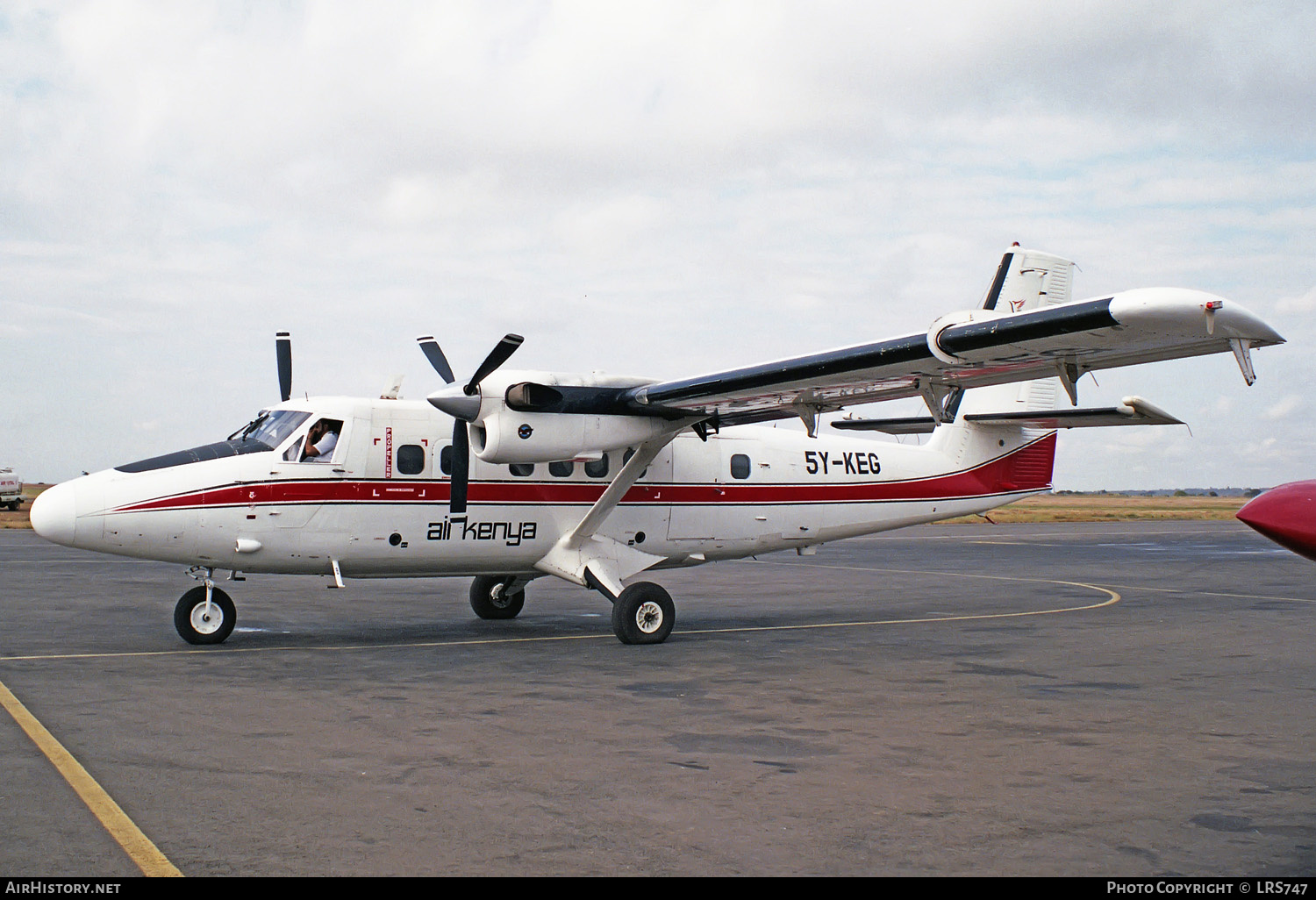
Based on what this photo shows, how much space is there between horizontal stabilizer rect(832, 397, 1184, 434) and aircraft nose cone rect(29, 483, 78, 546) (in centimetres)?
1152

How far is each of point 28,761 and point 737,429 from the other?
11.2 m

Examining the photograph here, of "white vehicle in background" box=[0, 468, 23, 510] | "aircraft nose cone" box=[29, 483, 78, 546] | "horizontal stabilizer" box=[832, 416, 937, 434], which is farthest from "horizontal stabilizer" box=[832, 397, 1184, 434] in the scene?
"white vehicle in background" box=[0, 468, 23, 510]

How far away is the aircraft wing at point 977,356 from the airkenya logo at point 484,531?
7.20 ft

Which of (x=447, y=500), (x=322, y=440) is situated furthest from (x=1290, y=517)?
(x=322, y=440)

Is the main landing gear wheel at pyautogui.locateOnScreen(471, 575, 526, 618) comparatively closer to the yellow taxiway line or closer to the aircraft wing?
the aircraft wing

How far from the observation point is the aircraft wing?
8852 mm

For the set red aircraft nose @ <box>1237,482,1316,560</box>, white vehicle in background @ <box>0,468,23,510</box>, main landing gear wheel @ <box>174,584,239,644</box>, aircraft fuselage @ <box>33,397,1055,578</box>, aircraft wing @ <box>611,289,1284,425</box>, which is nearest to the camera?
red aircraft nose @ <box>1237,482,1316,560</box>

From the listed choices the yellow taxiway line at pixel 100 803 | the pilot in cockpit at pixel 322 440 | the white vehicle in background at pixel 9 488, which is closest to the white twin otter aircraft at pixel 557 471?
the pilot in cockpit at pixel 322 440

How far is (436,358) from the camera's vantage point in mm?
14586

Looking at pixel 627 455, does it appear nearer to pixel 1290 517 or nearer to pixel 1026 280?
pixel 1026 280

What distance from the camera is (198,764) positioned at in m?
7.17

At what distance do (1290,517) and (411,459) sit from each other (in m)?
10.2

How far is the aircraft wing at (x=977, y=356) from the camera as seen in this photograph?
8.85 meters
